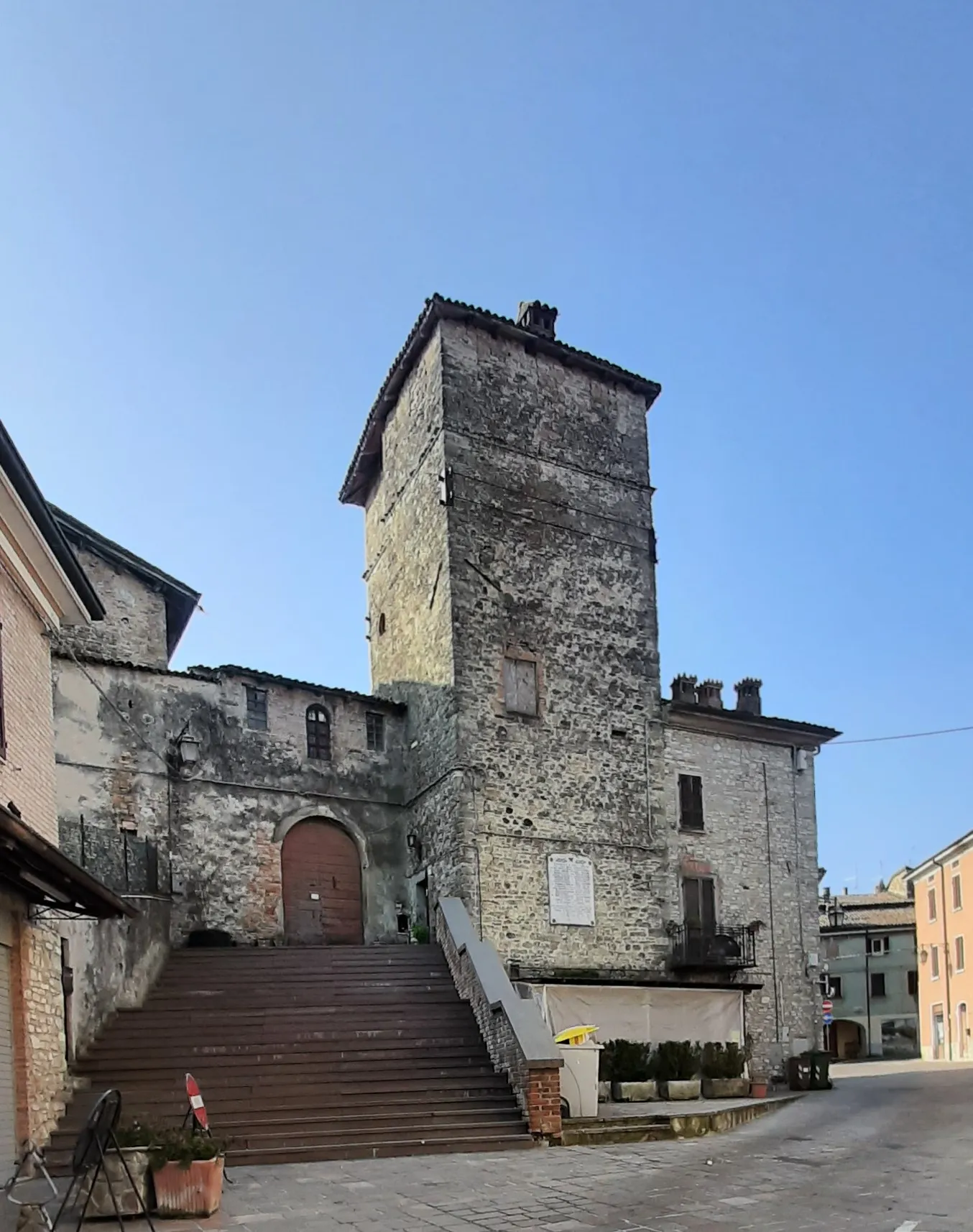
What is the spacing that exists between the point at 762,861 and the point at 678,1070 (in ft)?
26.3

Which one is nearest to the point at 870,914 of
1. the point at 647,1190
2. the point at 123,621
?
the point at 123,621

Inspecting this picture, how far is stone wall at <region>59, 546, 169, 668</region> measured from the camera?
20.9m

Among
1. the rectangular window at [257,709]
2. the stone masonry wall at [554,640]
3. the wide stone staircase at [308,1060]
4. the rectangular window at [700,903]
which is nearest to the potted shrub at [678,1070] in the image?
the wide stone staircase at [308,1060]

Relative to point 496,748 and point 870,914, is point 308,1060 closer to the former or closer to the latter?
point 496,748

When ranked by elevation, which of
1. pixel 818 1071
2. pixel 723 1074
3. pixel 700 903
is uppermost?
pixel 700 903

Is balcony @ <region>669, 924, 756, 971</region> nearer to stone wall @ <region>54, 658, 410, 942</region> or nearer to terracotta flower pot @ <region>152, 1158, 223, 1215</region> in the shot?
stone wall @ <region>54, 658, 410, 942</region>

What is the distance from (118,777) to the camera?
17.6m

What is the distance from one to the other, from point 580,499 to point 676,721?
4980 millimetres

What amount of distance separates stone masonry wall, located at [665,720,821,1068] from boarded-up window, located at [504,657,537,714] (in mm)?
3496

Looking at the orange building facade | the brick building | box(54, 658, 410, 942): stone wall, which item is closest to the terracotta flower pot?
the brick building

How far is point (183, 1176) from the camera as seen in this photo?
786 centimetres

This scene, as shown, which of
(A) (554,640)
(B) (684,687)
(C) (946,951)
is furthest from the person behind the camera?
(C) (946,951)

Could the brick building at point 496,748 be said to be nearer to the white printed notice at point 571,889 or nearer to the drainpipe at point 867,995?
the white printed notice at point 571,889

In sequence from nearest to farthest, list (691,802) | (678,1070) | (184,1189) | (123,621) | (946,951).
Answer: (184,1189), (678,1070), (123,621), (691,802), (946,951)
